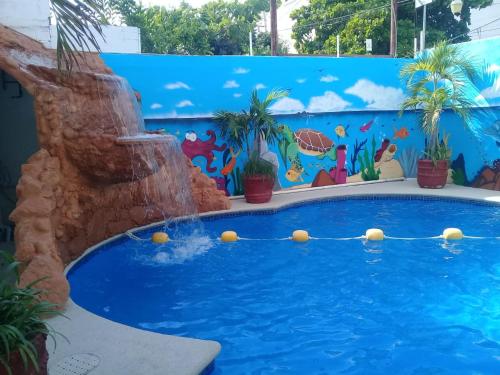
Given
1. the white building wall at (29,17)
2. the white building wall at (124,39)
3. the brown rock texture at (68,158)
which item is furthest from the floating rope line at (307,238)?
the white building wall at (124,39)

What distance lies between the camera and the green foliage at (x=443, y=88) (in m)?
10.9

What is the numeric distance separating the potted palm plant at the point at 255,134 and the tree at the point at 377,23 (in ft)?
50.3

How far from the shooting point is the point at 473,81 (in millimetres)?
11109

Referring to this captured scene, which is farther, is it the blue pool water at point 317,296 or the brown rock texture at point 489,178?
the brown rock texture at point 489,178

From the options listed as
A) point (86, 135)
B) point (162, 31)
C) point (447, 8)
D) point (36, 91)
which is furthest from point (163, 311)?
point (162, 31)

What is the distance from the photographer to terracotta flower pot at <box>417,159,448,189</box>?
35.7ft

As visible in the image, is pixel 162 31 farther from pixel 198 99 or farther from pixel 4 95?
pixel 4 95

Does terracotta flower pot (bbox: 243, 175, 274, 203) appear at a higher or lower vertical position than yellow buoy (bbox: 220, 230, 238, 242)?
higher

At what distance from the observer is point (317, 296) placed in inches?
206

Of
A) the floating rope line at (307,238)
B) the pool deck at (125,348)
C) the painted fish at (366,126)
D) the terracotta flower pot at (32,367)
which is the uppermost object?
the painted fish at (366,126)

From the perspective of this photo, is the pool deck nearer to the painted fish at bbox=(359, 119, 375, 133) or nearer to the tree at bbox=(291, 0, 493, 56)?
the painted fish at bbox=(359, 119, 375, 133)

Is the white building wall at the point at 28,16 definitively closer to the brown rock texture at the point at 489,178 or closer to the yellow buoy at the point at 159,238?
the yellow buoy at the point at 159,238

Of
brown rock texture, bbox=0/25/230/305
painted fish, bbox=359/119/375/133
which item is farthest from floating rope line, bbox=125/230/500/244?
painted fish, bbox=359/119/375/133

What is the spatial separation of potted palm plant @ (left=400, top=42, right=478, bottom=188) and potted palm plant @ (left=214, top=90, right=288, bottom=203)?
3.66 meters
